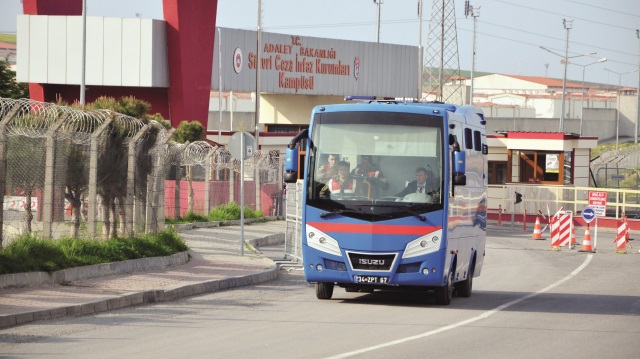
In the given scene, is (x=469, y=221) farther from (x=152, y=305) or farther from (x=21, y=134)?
(x=21, y=134)

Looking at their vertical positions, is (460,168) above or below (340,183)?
above

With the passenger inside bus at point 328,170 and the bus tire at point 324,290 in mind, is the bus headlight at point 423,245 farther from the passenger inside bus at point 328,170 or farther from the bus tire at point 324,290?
the bus tire at point 324,290

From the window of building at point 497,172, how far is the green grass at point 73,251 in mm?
31642

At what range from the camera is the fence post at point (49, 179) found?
58.5 ft

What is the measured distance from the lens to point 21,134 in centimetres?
1711

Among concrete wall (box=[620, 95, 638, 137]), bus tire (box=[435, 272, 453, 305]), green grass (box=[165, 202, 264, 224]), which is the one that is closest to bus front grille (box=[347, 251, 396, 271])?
bus tire (box=[435, 272, 453, 305])

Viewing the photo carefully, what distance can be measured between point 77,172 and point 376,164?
232 inches

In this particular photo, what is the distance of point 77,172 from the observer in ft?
63.2

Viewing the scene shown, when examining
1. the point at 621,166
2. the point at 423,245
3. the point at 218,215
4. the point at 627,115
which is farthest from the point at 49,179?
the point at 627,115

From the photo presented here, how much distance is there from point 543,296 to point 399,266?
4192mm

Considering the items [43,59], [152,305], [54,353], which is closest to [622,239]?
[152,305]

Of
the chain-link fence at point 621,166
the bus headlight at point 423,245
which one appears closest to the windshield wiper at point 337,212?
the bus headlight at point 423,245

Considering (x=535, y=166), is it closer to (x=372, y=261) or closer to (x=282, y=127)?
(x=282, y=127)

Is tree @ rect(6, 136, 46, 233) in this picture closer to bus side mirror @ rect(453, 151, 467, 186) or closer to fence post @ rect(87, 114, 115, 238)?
fence post @ rect(87, 114, 115, 238)
